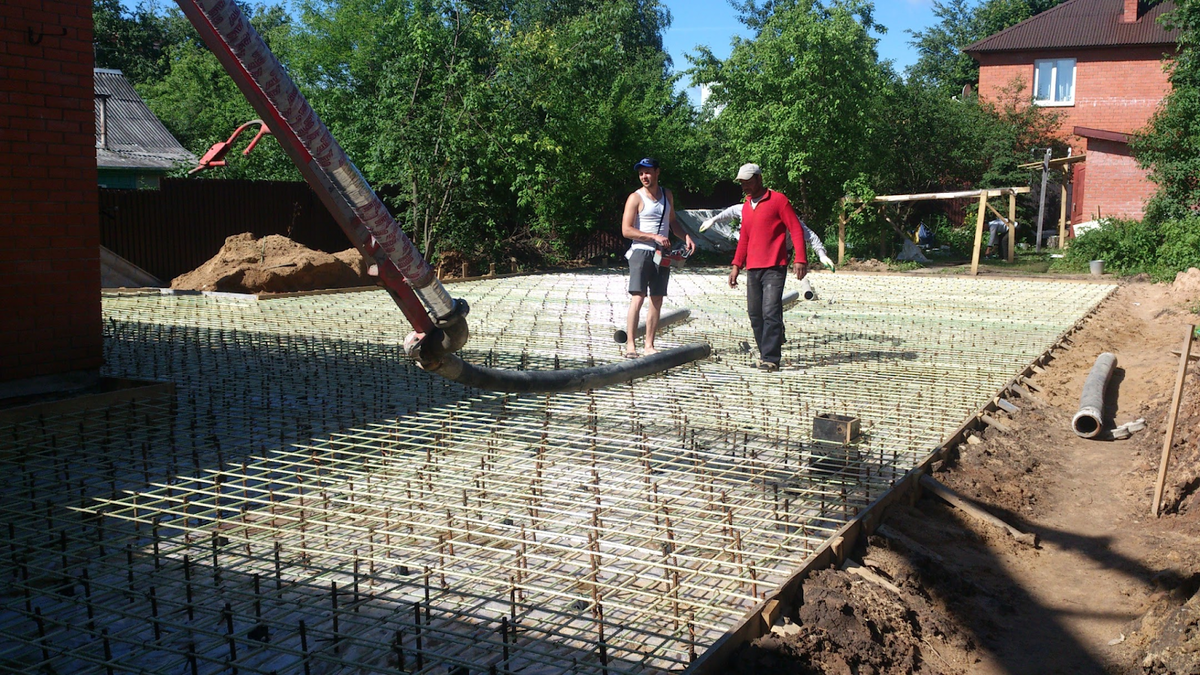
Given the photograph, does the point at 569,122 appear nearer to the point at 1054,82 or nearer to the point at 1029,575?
the point at 1029,575

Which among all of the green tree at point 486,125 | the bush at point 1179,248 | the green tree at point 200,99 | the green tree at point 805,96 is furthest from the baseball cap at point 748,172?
the green tree at point 200,99

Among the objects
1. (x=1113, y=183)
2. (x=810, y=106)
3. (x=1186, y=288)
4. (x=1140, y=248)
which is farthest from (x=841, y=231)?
(x=1113, y=183)

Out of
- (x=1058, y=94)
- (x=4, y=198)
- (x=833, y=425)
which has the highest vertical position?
(x=1058, y=94)

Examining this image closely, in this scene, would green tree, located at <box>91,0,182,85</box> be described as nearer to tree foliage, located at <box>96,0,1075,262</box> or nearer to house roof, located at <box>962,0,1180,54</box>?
tree foliage, located at <box>96,0,1075,262</box>

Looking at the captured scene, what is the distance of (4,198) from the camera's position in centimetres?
543

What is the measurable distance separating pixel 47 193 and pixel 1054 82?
98.8ft

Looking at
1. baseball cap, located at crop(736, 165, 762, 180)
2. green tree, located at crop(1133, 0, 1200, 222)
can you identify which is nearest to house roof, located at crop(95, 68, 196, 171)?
baseball cap, located at crop(736, 165, 762, 180)

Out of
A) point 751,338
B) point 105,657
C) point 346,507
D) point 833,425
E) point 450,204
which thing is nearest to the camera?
point 105,657

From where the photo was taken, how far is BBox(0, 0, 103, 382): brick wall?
5.46m

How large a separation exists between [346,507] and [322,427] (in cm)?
140

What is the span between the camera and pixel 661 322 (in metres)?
8.95

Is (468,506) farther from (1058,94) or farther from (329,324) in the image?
(1058,94)

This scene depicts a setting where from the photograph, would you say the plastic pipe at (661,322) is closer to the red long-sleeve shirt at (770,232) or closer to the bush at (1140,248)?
the red long-sleeve shirt at (770,232)

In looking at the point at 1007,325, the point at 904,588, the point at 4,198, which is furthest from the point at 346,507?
the point at 1007,325
